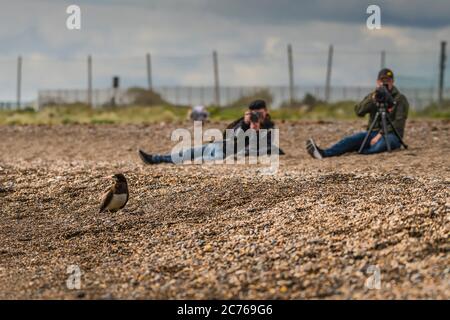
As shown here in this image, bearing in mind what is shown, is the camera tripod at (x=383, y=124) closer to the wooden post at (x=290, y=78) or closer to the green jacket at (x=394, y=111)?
the green jacket at (x=394, y=111)

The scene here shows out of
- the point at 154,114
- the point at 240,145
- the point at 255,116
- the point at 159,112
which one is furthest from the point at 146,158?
the point at 159,112

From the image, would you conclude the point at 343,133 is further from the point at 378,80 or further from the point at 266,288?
the point at 266,288

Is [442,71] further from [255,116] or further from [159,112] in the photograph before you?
[255,116]

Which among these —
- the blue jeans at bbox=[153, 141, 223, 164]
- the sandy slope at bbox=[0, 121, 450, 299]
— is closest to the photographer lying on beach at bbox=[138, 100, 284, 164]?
the blue jeans at bbox=[153, 141, 223, 164]

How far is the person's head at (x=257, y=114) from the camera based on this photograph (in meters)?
15.0

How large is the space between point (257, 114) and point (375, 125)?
6.01 feet

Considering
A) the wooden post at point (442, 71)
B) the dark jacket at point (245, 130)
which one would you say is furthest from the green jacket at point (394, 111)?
the wooden post at point (442, 71)

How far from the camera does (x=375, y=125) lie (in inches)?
613

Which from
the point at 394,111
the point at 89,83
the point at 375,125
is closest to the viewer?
the point at 394,111

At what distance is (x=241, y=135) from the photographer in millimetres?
15133

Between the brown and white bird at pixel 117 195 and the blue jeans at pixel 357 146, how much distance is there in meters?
4.75
